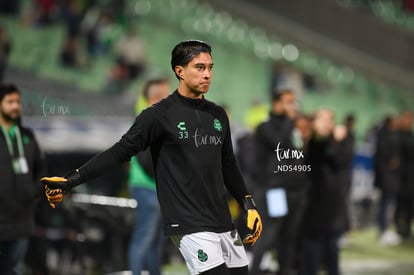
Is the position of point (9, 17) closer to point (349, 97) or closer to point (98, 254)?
point (349, 97)

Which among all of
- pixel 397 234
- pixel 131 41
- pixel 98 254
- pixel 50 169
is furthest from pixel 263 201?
pixel 131 41

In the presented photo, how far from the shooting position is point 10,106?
6.81m

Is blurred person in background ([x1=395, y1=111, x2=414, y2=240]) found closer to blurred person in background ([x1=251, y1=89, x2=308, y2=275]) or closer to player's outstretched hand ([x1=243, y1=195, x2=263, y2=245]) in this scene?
blurred person in background ([x1=251, y1=89, x2=308, y2=275])

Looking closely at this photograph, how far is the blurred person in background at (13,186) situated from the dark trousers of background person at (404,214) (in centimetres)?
800

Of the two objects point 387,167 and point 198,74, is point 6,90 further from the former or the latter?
point 387,167

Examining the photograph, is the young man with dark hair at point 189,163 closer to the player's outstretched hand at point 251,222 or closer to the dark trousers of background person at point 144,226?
the player's outstretched hand at point 251,222

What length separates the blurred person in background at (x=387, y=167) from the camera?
1338cm

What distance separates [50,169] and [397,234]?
19.6 ft

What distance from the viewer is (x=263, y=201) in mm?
8141

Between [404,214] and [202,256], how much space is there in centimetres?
951

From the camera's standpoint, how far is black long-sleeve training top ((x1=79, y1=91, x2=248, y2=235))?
512cm

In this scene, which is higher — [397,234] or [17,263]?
[17,263]

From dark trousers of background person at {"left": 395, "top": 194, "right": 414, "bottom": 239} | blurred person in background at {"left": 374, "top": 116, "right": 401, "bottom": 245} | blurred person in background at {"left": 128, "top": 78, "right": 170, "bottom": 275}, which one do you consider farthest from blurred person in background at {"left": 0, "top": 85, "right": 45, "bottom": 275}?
dark trousers of background person at {"left": 395, "top": 194, "right": 414, "bottom": 239}

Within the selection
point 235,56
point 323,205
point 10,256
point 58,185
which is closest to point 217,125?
point 58,185
